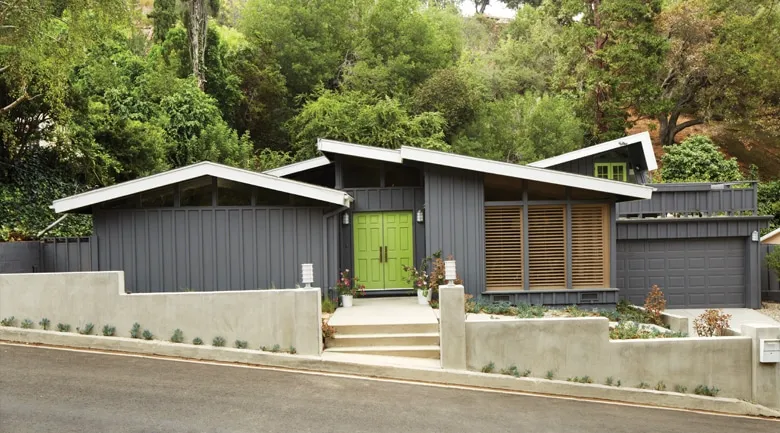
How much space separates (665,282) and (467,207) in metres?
6.45

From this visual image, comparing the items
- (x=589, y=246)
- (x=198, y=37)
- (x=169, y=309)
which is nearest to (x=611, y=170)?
(x=589, y=246)

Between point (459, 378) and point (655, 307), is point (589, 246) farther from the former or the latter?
point (459, 378)

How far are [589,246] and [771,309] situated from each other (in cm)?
639

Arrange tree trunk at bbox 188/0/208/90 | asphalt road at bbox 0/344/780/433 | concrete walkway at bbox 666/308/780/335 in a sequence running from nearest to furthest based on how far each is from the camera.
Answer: asphalt road at bbox 0/344/780/433
concrete walkway at bbox 666/308/780/335
tree trunk at bbox 188/0/208/90

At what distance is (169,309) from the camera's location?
35.3ft

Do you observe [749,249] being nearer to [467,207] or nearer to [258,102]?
[467,207]

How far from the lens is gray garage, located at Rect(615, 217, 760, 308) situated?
671 inches

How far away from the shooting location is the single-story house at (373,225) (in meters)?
13.6

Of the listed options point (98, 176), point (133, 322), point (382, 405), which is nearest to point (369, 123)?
point (98, 176)

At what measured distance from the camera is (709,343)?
10656mm

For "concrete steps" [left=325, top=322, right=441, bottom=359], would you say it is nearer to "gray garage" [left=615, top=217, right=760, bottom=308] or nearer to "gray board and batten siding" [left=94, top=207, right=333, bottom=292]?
"gray board and batten siding" [left=94, top=207, right=333, bottom=292]

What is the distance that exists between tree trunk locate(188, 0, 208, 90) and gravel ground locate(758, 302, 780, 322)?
21201 mm

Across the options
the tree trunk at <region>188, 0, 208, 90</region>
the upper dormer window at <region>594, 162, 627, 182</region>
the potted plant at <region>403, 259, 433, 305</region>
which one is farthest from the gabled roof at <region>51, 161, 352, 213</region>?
the tree trunk at <region>188, 0, 208, 90</region>

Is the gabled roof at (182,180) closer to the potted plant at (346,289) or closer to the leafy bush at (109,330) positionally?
the potted plant at (346,289)
